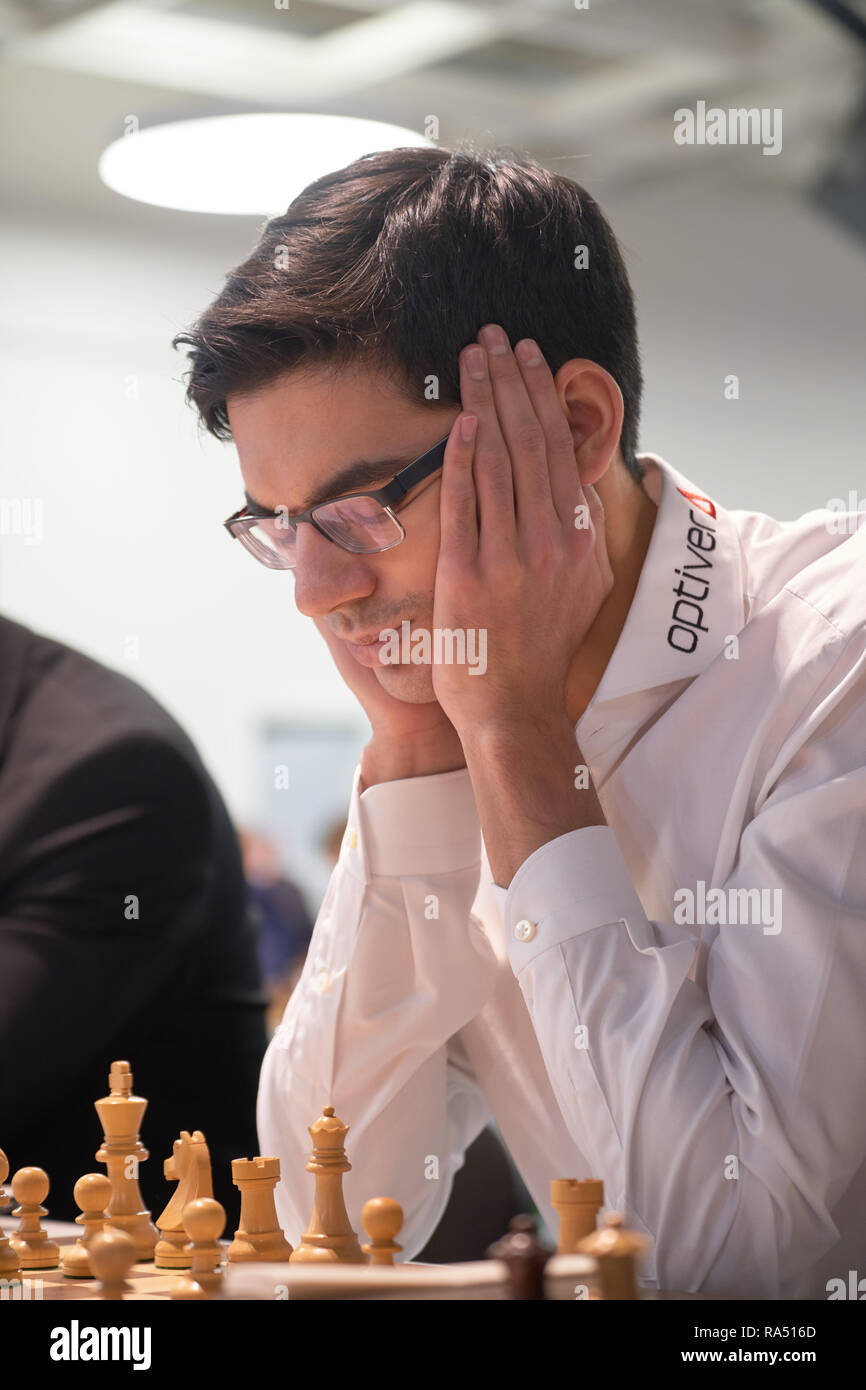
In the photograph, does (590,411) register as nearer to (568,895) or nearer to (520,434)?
(520,434)

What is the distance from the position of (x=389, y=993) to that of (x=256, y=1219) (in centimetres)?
34

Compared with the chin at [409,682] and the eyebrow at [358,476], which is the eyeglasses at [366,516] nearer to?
the eyebrow at [358,476]

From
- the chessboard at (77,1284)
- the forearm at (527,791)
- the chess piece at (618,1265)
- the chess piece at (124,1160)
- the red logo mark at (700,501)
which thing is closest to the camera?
the chess piece at (618,1265)

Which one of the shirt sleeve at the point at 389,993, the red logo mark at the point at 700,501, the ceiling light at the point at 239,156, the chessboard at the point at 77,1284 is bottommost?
the chessboard at the point at 77,1284

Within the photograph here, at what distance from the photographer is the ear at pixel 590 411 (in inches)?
57.3

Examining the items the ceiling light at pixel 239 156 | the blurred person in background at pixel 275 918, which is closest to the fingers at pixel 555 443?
the ceiling light at pixel 239 156

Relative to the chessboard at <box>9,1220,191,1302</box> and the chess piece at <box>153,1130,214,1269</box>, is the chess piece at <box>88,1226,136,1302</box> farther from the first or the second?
the chess piece at <box>153,1130,214,1269</box>

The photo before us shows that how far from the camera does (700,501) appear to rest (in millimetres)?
1613

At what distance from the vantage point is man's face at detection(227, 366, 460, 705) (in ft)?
4.51

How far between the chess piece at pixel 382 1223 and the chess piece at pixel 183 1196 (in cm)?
23

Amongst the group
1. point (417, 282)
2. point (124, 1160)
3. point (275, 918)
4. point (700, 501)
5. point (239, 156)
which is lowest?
point (124, 1160)

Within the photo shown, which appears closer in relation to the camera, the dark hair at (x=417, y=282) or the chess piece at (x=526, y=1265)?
the chess piece at (x=526, y=1265)

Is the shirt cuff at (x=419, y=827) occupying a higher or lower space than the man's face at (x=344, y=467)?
Answer: lower
